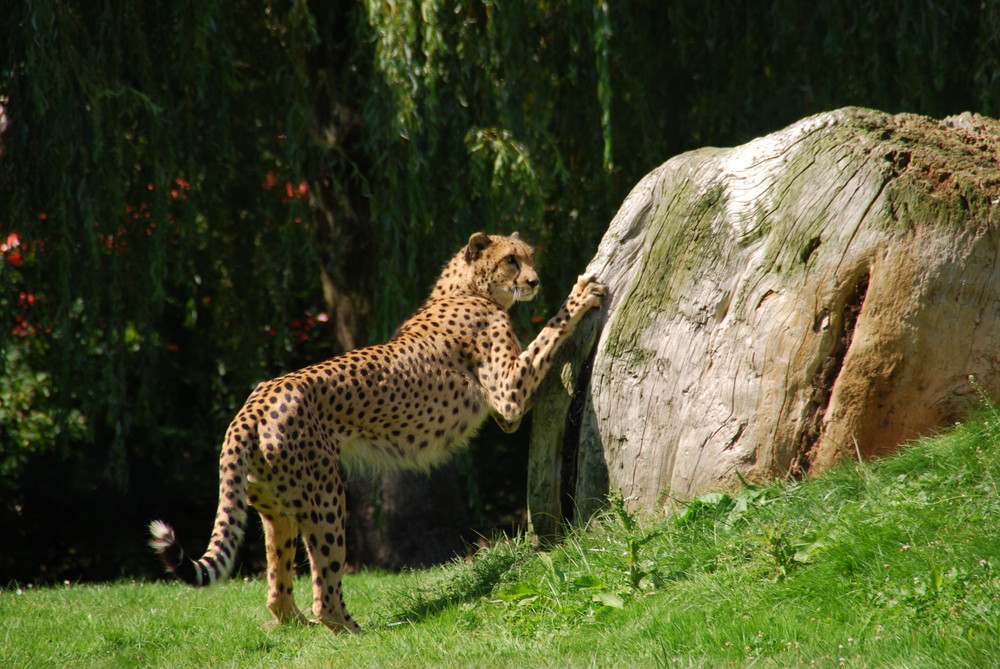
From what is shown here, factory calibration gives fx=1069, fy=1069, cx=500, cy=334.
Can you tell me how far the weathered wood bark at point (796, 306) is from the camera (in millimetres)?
4566

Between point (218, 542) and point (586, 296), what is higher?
point (586, 296)

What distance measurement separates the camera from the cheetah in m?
4.86

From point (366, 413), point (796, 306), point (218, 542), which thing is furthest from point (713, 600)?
point (218, 542)

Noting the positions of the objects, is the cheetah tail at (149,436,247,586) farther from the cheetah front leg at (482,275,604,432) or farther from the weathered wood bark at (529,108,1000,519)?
the weathered wood bark at (529,108,1000,519)

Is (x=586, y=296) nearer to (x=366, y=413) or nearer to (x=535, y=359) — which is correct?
(x=535, y=359)

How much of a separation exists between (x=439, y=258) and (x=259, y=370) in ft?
5.90

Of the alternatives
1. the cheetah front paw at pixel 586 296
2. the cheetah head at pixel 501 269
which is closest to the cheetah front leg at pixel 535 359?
the cheetah front paw at pixel 586 296

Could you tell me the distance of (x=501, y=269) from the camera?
5934 millimetres

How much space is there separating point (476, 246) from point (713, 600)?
8.34 ft

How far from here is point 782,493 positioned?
15.2 ft

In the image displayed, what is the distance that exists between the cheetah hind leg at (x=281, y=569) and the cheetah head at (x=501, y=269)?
170 cm

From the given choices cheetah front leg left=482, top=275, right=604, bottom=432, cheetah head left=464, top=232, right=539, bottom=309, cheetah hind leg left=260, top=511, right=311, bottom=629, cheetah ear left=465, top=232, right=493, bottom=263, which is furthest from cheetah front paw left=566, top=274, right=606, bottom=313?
cheetah hind leg left=260, top=511, right=311, bottom=629

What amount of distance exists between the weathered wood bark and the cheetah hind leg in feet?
4.82

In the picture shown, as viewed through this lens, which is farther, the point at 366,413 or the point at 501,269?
the point at 501,269
